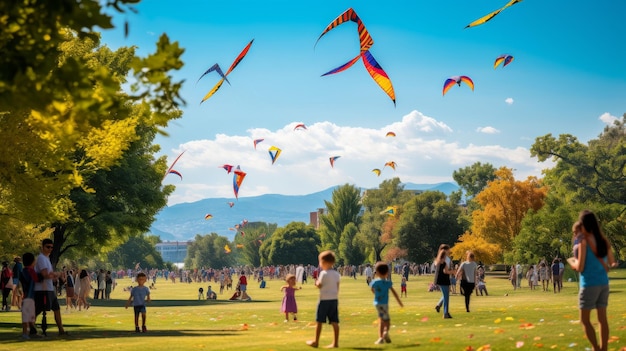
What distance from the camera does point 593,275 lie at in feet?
35.3

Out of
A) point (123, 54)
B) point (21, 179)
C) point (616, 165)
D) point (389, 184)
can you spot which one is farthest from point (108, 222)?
point (389, 184)

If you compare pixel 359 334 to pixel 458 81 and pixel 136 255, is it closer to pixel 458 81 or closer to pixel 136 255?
pixel 458 81

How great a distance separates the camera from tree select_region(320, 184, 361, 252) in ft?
439

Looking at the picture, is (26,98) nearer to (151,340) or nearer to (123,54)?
(151,340)

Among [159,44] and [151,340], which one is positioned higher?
[159,44]

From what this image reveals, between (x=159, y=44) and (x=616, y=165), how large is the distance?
93.3 meters

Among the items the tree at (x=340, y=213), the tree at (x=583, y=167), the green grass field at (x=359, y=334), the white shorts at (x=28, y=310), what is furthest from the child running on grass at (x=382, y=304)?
the tree at (x=340, y=213)

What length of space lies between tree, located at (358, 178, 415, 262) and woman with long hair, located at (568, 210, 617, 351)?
108949 mm

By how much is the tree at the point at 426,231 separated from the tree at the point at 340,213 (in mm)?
34196

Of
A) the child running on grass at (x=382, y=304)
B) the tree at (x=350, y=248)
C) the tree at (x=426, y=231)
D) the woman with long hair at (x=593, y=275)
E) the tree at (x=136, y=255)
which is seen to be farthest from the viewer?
the tree at (x=136, y=255)

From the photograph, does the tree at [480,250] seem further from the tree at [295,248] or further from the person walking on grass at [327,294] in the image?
the person walking on grass at [327,294]

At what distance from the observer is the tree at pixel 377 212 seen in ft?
410

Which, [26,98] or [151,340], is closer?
[26,98]

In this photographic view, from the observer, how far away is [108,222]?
43750 millimetres
